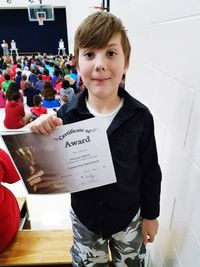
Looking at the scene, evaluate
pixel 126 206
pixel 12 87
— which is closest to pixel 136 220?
pixel 126 206

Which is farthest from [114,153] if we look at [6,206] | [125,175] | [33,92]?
[33,92]

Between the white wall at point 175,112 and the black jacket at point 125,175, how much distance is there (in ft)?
0.31

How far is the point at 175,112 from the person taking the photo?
0.78 metres

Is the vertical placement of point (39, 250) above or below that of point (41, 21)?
below

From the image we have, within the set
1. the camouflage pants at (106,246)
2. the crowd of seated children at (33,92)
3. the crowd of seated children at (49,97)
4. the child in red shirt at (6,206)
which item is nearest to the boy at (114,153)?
the camouflage pants at (106,246)

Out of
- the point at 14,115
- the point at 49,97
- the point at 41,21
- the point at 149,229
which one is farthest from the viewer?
the point at 41,21

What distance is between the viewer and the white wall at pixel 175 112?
2.13ft

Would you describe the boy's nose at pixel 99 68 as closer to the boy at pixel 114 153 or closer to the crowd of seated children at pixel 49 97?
the boy at pixel 114 153

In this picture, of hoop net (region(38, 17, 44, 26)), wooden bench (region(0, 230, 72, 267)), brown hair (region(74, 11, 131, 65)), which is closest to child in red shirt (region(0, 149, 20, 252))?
wooden bench (region(0, 230, 72, 267))

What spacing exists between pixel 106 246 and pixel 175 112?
1.99 feet

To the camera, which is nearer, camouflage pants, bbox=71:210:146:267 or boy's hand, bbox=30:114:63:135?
boy's hand, bbox=30:114:63:135

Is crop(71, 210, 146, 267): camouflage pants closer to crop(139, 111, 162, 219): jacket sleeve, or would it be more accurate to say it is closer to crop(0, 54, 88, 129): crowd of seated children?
crop(139, 111, 162, 219): jacket sleeve

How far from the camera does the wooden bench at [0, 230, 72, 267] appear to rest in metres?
1.08

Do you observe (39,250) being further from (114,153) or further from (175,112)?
(175,112)
